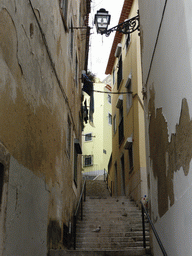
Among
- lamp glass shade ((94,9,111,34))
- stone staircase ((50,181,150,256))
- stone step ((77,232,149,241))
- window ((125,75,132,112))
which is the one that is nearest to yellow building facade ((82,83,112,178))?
window ((125,75,132,112))

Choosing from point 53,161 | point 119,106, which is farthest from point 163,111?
point 119,106

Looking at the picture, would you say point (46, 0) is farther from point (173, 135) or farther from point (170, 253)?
→ point (170, 253)

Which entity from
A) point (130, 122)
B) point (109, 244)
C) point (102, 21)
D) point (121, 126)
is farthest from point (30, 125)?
point (121, 126)

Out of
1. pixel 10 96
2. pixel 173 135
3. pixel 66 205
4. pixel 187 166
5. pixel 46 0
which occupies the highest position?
pixel 46 0

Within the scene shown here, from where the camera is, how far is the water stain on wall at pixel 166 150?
4434 mm

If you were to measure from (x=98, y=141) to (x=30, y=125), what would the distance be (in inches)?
1113

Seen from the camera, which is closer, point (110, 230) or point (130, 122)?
point (110, 230)

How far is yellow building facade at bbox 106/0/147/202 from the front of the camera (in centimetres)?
1322

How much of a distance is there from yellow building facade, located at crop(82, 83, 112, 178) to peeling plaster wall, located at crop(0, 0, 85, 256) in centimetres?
2422

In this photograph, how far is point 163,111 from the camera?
5863 millimetres

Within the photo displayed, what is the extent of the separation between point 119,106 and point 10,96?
14.7 metres

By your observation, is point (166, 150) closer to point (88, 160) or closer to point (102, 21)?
point (102, 21)

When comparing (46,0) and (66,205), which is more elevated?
(46,0)

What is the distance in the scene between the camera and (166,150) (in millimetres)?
5629
